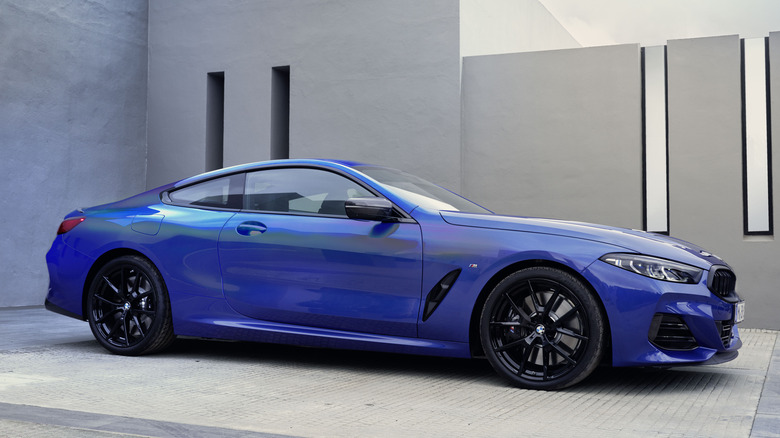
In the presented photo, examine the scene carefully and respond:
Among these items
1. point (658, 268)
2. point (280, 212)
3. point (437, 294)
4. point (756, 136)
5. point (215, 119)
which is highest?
point (215, 119)

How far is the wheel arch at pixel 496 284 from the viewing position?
439 cm

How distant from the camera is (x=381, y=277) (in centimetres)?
482

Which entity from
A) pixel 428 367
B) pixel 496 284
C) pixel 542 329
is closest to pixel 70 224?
pixel 428 367

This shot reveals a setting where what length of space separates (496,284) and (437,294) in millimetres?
354

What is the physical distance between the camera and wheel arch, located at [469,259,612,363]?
4.39 m

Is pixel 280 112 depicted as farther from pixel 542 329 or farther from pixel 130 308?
pixel 542 329

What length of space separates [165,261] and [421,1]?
19.2 feet

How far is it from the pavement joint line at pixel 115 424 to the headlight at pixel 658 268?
84.2 inches

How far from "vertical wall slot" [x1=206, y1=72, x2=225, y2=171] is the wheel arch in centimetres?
747

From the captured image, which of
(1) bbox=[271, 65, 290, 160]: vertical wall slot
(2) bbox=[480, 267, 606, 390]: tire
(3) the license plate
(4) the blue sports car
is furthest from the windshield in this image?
(1) bbox=[271, 65, 290, 160]: vertical wall slot

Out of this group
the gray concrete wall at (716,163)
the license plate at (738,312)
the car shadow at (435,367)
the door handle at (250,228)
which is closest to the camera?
the license plate at (738,312)

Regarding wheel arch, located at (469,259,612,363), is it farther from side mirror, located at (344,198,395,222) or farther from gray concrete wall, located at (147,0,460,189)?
gray concrete wall, located at (147,0,460,189)

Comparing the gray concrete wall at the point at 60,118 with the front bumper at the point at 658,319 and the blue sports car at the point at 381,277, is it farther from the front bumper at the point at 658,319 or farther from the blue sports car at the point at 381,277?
the front bumper at the point at 658,319

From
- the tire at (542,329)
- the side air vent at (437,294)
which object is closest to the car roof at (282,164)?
the side air vent at (437,294)
